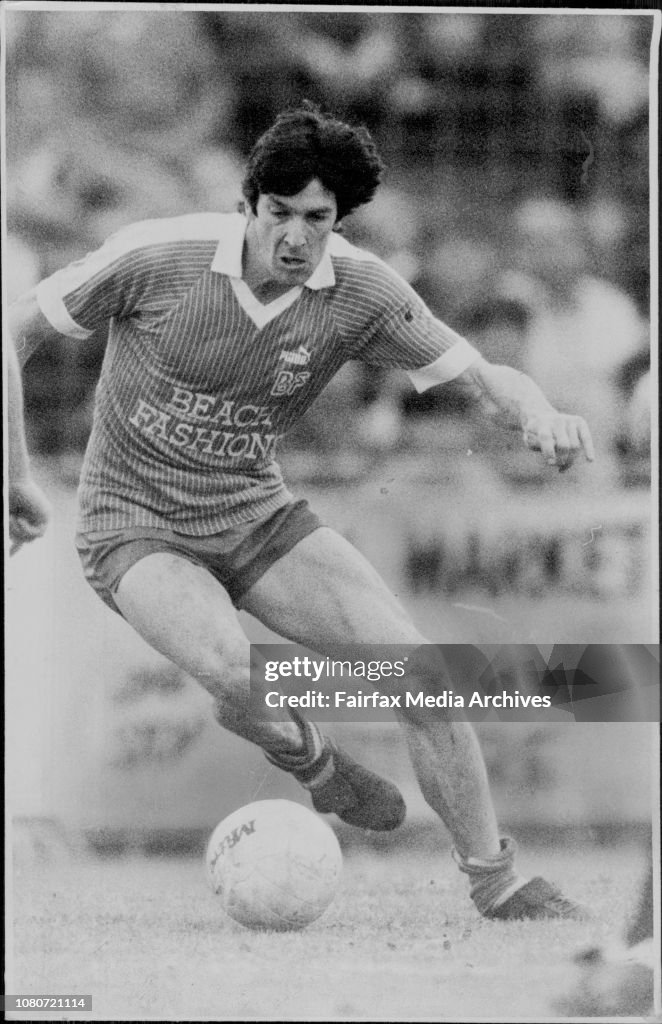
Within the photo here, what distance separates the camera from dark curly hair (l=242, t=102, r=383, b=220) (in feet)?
9.45

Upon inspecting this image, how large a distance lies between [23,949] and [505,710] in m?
1.40

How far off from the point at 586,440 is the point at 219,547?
100cm

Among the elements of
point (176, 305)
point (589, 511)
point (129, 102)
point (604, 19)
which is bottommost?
point (589, 511)

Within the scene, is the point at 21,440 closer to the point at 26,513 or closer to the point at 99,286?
the point at 26,513

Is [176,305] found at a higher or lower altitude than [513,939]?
higher

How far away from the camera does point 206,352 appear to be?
9.58ft

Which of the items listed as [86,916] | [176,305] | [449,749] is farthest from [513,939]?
[176,305]

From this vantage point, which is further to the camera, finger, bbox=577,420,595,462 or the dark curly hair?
finger, bbox=577,420,595,462

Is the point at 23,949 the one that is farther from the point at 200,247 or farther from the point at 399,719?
the point at 200,247

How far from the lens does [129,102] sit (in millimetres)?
2963

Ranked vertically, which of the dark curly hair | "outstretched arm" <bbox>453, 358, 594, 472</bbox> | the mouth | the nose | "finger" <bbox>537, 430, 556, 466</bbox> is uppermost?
the dark curly hair

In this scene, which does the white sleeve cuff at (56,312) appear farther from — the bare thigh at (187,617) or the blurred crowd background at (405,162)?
the bare thigh at (187,617)

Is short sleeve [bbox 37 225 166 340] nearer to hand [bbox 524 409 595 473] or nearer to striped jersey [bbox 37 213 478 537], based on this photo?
striped jersey [bbox 37 213 478 537]

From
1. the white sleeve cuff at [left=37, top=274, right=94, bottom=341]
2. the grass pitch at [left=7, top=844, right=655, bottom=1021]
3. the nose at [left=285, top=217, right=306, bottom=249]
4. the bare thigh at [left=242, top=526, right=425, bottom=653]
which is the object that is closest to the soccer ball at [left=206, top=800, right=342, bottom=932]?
the grass pitch at [left=7, top=844, right=655, bottom=1021]
